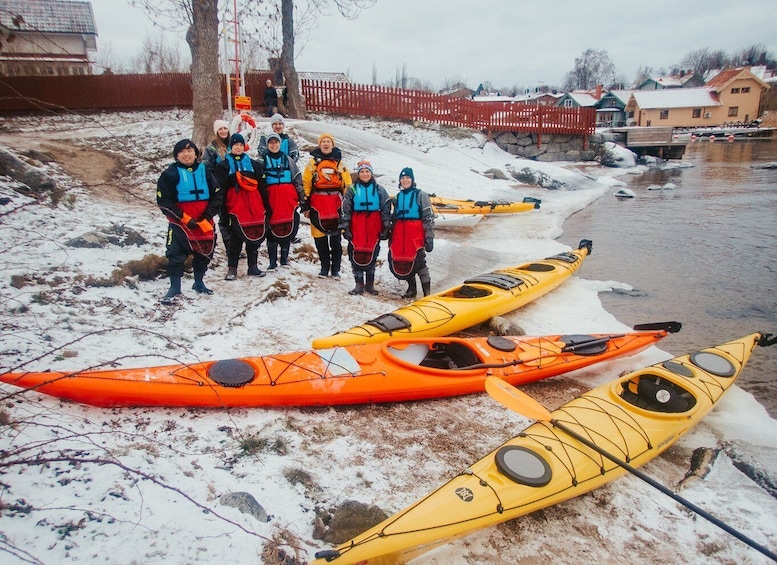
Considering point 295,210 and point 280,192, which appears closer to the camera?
point 280,192

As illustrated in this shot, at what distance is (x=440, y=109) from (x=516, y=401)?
50.4 ft

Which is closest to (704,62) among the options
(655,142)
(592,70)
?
(592,70)

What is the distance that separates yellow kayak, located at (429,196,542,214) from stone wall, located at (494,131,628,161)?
8.23 metres

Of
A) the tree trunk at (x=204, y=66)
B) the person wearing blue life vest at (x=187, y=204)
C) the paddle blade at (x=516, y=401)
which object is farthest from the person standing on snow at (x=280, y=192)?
the tree trunk at (x=204, y=66)

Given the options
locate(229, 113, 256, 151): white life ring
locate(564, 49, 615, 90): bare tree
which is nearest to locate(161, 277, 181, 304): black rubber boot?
locate(229, 113, 256, 151): white life ring

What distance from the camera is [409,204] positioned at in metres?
5.12

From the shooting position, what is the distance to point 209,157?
472cm

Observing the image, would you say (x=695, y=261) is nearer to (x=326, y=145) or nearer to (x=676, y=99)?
(x=326, y=145)

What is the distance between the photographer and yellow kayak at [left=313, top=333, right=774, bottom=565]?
2217 mm

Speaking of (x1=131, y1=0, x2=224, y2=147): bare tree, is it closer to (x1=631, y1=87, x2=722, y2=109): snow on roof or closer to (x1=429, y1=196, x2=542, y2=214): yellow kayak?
(x1=429, y1=196, x2=542, y2=214): yellow kayak

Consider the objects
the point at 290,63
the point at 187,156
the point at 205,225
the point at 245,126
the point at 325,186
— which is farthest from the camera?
the point at 290,63

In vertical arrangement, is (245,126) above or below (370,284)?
above

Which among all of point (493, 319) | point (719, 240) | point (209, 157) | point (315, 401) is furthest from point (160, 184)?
point (719, 240)

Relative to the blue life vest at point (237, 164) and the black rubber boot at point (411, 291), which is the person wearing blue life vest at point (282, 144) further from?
the black rubber boot at point (411, 291)
